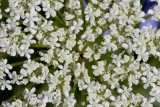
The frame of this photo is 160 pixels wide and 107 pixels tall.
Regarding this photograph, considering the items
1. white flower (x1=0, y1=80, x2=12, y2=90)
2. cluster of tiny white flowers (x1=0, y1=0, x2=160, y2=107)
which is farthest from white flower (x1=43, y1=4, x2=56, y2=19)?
white flower (x1=0, y1=80, x2=12, y2=90)

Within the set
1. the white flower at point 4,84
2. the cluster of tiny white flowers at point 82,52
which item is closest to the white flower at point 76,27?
the cluster of tiny white flowers at point 82,52

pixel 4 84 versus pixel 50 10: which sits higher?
pixel 50 10

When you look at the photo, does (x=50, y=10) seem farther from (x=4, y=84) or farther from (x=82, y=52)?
(x=4, y=84)

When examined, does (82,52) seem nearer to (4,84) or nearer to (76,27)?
(76,27)

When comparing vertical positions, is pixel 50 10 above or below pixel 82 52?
above

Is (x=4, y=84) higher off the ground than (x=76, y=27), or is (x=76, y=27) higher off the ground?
(x=76, y=27)

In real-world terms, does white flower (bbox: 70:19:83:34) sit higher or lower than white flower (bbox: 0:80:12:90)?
higher

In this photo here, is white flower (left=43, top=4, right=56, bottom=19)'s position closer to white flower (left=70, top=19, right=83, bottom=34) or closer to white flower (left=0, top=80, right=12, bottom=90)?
white flower (left=70, top=19, right=83, bottom=34)

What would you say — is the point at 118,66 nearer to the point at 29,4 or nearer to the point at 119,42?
the point at 119,42

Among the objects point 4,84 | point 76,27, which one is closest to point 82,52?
point 76,27
